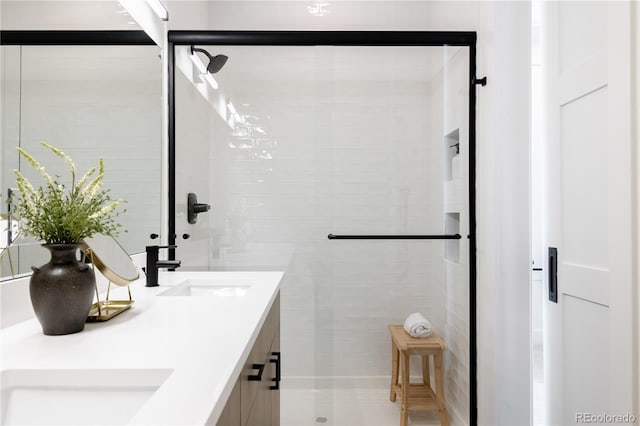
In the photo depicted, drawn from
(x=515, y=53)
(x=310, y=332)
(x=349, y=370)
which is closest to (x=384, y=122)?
(x=515, y=53)

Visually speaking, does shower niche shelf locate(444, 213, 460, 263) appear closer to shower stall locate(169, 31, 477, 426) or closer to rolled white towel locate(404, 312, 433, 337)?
shower stall locate(169, 31, 477, 426)

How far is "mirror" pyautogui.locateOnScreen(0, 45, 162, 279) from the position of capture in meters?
0.95

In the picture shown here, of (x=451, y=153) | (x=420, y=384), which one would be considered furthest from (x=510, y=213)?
(x=420, y=384)

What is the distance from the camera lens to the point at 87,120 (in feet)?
4.02

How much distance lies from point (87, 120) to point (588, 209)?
1.66 metres

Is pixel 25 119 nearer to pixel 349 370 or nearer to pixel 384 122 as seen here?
pixel 384 122

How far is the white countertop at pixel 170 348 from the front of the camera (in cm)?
55

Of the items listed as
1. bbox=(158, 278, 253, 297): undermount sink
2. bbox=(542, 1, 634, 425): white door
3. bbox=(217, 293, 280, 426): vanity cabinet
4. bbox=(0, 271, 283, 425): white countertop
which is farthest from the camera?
bbox=(158, 278, 253, 297): undermount sink

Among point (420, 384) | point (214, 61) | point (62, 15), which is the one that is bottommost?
point (420, 384)

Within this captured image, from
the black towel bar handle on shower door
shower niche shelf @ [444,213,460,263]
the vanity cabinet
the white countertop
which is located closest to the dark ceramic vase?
the white countertop

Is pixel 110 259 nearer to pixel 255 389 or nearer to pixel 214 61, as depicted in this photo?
pixel 255 389

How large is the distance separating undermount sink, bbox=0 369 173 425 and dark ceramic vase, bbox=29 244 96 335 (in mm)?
207

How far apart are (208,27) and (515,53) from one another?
2098 mm

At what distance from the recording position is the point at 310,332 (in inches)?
92.0
